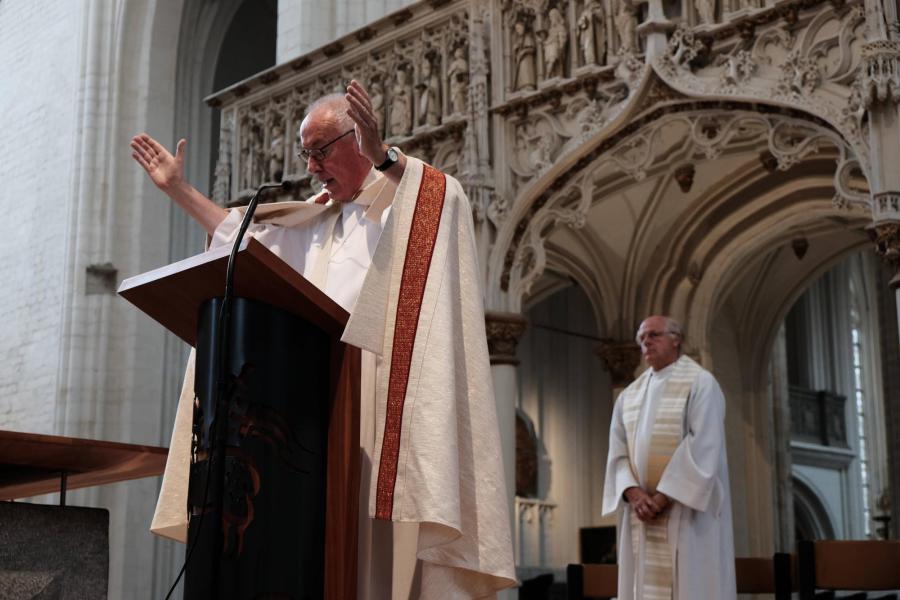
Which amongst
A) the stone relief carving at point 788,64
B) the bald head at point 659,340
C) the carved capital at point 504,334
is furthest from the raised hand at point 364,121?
the carved capital at point 504,334

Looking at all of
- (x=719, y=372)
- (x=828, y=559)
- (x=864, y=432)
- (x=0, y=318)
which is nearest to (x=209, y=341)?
(x=828, y=559)

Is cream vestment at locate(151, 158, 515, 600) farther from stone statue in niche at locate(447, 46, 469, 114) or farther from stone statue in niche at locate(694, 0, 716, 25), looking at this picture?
stone statue in niche at locate(447, 46, 469, 114)

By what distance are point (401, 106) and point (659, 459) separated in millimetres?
4855

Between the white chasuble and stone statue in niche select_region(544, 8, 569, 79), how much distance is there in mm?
3237

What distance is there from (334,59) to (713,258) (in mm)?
4354

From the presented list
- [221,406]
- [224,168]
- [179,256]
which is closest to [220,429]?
[221,406]

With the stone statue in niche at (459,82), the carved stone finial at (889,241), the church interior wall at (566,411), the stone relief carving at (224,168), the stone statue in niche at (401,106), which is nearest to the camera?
the carved stone finial at (889,241)

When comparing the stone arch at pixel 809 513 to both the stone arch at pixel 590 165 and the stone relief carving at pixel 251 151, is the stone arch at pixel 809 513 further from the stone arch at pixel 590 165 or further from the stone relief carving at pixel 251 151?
the stone relief carving at pixel 251 151

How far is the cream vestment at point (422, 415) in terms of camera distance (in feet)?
7.70

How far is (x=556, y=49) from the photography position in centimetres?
929

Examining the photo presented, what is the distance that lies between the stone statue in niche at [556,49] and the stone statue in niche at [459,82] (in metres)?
0.80

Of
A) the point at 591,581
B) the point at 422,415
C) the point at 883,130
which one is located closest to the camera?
the point at 422,415

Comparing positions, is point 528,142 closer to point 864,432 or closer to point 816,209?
point 816,209

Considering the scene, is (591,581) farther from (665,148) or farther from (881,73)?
(665,148)
